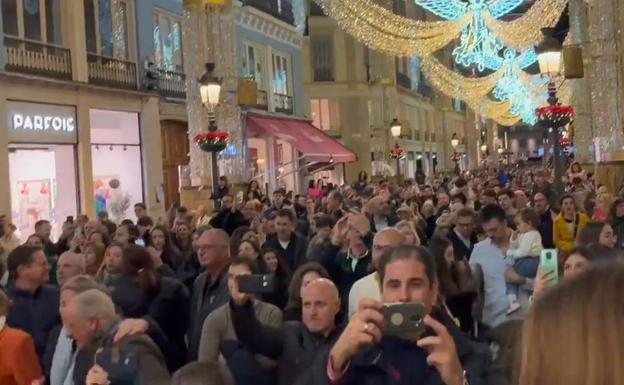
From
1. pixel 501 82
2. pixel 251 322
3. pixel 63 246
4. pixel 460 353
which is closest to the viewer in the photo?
pixel 460 353

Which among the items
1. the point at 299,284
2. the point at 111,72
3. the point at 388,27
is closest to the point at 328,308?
the point at 299,284

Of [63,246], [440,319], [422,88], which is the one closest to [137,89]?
[63,246]

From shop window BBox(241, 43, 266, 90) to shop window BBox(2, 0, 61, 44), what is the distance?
10.0 meters

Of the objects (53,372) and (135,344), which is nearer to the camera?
(135,344)

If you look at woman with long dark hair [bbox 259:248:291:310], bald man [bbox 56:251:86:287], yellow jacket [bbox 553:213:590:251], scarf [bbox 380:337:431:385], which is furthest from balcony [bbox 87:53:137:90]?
scarf [bbox 380:337:431:385]

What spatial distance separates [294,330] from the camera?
19.0ft

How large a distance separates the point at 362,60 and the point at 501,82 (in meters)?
15.1

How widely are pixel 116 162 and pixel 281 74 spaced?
42.2ft

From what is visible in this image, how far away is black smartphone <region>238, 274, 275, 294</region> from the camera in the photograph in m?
5.47

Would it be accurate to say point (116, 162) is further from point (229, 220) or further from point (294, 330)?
point (294, 330)

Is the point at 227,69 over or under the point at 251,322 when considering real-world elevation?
over

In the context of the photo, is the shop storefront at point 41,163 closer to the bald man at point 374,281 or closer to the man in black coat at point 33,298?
the man in black coat at point 33,298

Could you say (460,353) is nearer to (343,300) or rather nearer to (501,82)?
(343,300)

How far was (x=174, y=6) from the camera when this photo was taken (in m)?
29.2
